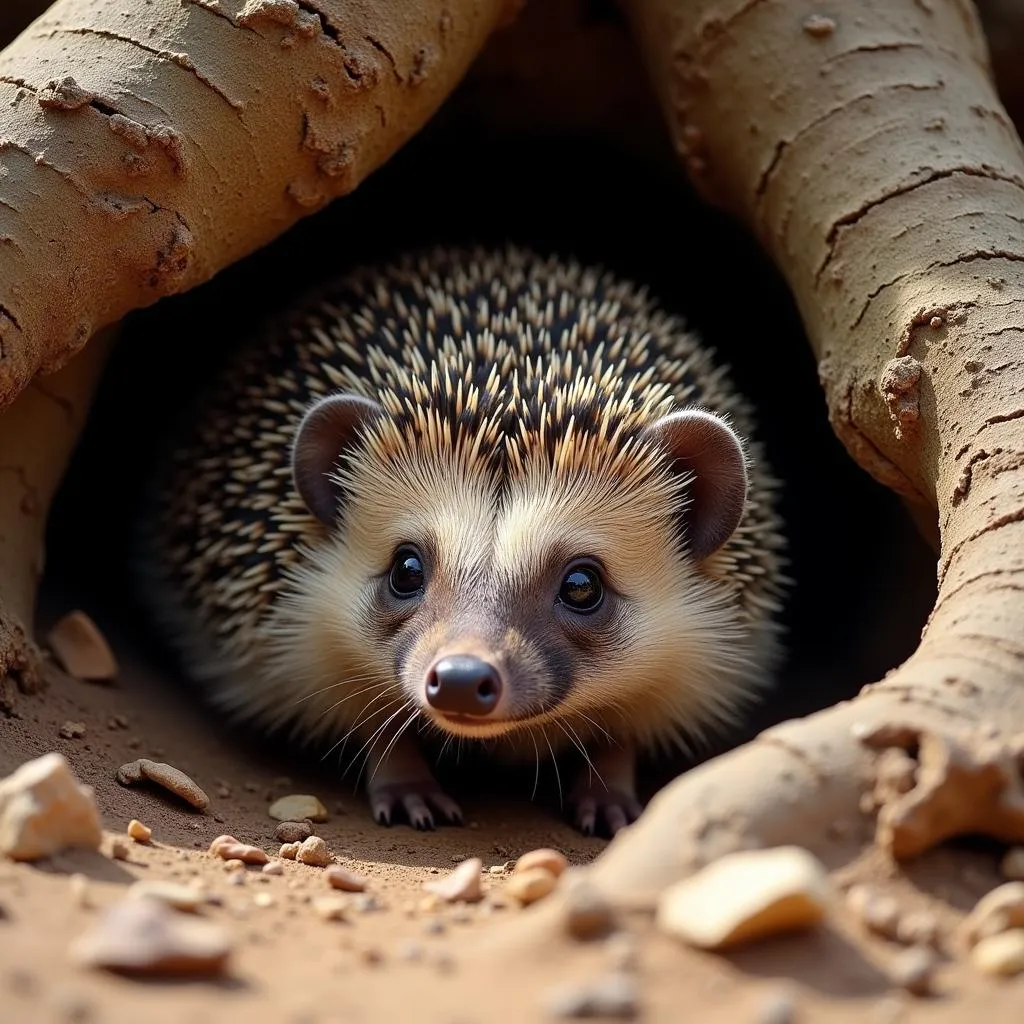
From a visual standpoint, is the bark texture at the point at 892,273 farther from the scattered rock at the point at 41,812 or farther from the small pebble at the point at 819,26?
the scattered rock at the point at 41,812

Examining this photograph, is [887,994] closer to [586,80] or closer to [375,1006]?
[375,1006]

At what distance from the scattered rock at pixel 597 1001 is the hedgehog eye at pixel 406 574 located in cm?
193

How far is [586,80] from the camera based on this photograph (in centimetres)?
497

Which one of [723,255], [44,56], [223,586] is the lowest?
[223,586]

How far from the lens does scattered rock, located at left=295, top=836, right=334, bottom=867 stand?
9.53 ft

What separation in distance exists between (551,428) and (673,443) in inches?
15.2

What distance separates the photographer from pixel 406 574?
3.65m

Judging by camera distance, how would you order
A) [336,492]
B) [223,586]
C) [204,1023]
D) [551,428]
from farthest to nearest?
[223,586], [336,492], [551,428], [204,1023]

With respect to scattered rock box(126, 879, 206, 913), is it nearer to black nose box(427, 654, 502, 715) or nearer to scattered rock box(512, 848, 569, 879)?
scattered rock box(512, 848, 569, 879)

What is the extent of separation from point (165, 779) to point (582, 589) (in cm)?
125

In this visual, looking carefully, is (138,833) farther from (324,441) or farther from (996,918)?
(996,918)

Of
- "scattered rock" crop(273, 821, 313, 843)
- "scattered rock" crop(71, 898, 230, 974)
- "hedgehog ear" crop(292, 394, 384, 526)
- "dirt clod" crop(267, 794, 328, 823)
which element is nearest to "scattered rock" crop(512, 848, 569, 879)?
"scattered rock" crop(71, 898, 230, 974)

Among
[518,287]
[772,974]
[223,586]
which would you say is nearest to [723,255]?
[518,287]

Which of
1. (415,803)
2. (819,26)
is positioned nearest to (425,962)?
(415,803)
